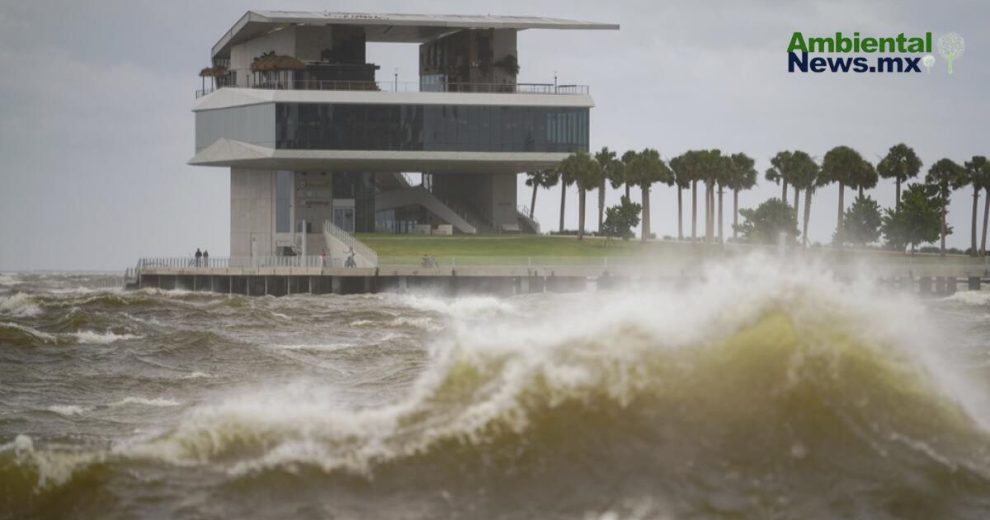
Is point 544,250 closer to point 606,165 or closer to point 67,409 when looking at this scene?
point 606,165

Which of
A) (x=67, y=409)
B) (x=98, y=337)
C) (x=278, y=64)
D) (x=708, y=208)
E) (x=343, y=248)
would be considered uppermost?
(x=278, y=64)

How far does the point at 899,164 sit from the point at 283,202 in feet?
162

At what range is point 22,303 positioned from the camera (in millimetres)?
61562

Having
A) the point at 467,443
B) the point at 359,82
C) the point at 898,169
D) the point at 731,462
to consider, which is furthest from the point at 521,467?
the point at 898,169

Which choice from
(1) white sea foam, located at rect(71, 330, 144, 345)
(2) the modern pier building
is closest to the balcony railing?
(2) the modern pier building

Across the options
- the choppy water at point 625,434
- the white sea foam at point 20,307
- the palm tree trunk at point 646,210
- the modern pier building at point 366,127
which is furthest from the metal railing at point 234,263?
the choppy water at point 625,434

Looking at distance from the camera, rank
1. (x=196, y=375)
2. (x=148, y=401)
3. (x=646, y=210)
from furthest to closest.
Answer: (x=646, y=210), (x=196, y=375), (x=148, y=401)

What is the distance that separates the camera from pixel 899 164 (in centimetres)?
11950

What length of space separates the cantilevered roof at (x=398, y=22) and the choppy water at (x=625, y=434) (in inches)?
3210

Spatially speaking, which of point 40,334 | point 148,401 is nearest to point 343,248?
point 40,334

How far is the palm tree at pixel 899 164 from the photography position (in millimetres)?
119500

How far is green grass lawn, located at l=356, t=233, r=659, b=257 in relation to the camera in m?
87.6

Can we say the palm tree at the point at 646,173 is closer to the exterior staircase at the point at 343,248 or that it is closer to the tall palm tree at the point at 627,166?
the tall palm tree at the point at 627,166

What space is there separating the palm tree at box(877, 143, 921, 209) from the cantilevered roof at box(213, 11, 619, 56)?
1162 inches
